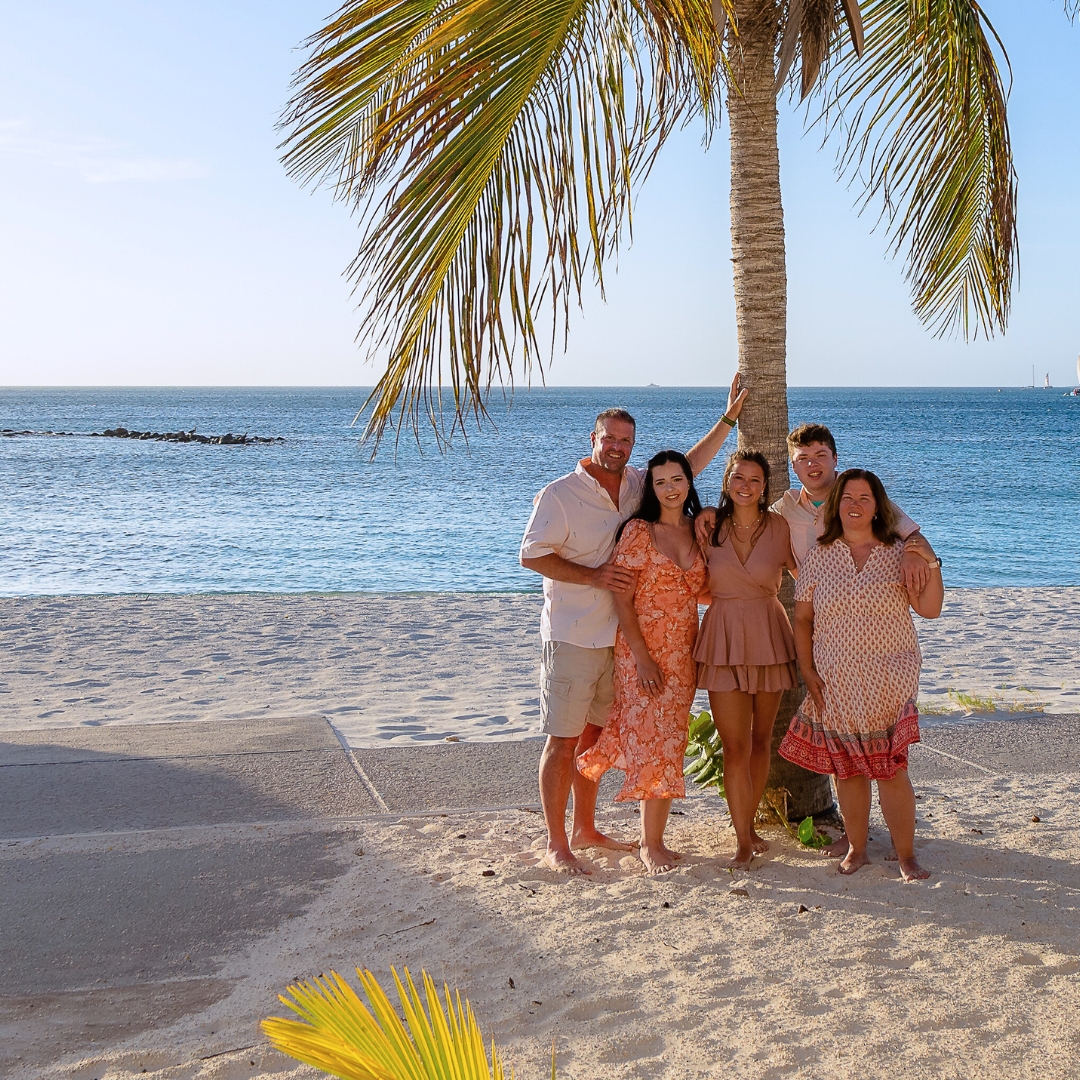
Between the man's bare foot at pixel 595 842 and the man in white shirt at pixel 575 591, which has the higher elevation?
the man in white shirt at pixel 575 591

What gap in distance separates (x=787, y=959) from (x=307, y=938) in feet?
5.10

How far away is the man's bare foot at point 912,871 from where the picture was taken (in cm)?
415

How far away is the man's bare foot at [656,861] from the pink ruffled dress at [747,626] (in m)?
0.68

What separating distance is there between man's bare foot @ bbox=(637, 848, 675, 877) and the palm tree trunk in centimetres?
Answer: 72

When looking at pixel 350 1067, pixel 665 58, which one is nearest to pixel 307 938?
pixel 350 1067

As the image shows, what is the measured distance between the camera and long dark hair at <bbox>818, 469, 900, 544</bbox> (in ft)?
13.6

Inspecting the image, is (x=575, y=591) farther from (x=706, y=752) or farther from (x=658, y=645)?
(x=706, y=752)

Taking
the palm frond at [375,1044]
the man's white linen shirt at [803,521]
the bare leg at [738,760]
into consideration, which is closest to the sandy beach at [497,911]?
the bare leg at [738,760]

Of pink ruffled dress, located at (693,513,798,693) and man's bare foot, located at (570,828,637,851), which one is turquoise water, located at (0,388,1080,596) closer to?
pink ruffled dress, located at (693,513,798,693)

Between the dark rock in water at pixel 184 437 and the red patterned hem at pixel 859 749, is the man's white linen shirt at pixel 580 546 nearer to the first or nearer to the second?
the red patterned hem at pixel 859 749

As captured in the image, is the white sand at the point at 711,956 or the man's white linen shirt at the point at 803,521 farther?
the man's white linen shirt at the point at 803,521

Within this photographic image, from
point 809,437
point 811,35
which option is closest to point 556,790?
point 809,437

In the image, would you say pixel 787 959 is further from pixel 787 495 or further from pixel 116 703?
pixel 116 703

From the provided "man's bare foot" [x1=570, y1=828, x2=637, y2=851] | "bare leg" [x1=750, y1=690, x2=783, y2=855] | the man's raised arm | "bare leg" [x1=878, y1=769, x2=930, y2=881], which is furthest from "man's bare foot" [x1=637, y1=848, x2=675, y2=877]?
the man's raised arm
